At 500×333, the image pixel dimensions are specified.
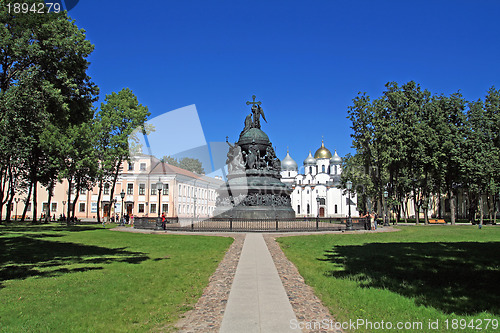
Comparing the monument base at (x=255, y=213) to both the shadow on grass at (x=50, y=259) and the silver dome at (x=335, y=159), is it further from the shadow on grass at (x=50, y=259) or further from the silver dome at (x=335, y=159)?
the silver dome at (x=335, y=159)

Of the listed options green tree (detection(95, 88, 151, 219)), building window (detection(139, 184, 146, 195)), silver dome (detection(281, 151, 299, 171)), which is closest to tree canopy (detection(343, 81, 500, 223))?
green tree (detection(95, 88, 151, 219))

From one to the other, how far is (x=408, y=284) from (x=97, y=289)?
712cm

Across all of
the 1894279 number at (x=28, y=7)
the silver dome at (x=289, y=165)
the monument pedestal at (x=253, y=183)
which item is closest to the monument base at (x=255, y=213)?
A: the monument pedestal at (x=253, y=183)

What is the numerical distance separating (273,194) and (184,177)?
39504 mm

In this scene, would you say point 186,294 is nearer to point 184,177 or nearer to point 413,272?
point 413,272

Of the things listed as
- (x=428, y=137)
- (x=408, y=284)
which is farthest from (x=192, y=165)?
(x=408, y=284)

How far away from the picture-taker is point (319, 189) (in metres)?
102

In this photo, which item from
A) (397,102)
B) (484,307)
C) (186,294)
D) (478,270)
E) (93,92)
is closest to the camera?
(484,307)

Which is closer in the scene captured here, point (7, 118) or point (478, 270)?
point (478, 270)

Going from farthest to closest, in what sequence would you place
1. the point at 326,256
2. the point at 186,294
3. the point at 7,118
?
the point at 7,118 → the point at 326,256 → the point at 186,294

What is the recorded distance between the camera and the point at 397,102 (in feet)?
131

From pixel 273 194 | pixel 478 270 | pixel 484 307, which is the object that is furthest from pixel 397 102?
pixel 484 307

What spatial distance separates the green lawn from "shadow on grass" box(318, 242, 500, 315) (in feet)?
14.1

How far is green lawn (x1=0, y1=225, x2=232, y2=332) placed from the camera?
6301 millimetres
